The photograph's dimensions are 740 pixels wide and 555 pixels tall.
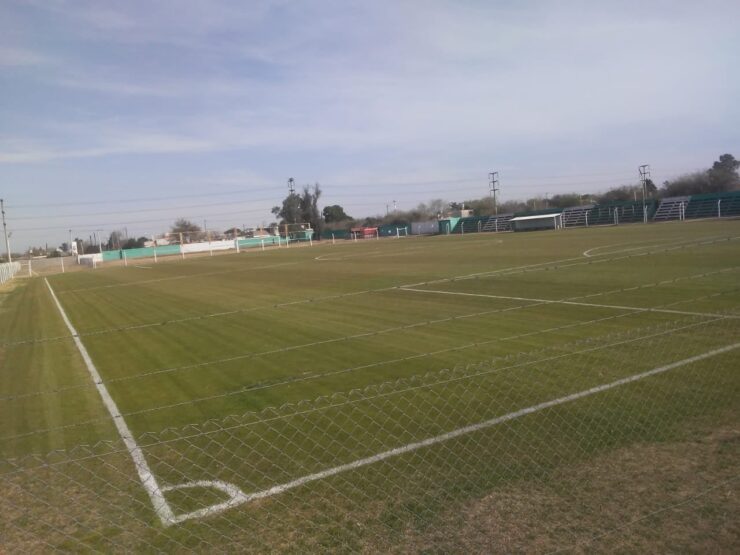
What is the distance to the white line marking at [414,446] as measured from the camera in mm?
5699

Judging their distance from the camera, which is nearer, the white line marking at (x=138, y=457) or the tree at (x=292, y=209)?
the white line marking at (x=138, y=457)

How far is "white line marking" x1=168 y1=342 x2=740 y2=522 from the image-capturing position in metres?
5.70

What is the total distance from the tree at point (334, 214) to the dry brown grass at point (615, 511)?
146685mm

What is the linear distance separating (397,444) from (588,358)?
4470 mm

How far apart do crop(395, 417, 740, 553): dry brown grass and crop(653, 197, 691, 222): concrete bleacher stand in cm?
6799

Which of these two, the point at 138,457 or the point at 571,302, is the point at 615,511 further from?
the point at 571,302

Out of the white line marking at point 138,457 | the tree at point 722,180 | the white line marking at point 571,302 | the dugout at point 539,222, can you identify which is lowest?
the white line marking at point 138,457

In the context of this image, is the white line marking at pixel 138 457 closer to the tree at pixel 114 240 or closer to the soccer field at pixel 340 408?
the soccer field at pixel 340 408

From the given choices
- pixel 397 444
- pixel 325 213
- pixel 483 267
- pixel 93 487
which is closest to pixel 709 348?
pixel 397 444

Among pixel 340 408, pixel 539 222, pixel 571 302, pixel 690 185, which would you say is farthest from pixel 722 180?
pixel 340 408

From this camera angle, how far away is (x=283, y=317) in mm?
17234

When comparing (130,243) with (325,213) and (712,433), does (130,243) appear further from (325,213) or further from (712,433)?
(712,433)

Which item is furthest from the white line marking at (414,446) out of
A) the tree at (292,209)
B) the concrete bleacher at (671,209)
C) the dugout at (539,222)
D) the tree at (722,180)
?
the tree at (292,209)

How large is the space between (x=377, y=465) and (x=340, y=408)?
2.17 m
